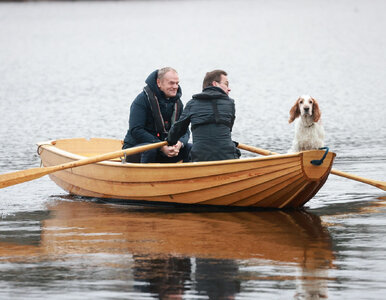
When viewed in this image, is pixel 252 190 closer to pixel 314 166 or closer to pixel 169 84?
pixel 314 166

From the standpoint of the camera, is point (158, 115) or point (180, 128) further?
point (158, 115)

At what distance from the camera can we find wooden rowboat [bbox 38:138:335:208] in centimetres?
941

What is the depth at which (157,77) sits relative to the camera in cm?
1043

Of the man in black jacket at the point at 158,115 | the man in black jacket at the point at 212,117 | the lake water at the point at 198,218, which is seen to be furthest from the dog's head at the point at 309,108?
the man in black jacket at the point at 158,115

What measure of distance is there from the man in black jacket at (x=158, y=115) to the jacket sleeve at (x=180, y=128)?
11 cm

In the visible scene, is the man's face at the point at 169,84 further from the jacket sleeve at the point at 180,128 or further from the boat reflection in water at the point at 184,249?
the boat reflection in water at the point at 184,249

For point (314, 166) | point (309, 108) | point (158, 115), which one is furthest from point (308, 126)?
point (158, 115)

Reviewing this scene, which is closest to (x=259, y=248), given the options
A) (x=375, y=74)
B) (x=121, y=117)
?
(x=121, y=117)

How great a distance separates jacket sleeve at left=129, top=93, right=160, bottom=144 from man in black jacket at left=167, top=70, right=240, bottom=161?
2.58 feet

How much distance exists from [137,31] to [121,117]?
5176 cm

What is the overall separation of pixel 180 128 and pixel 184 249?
78.3 inches

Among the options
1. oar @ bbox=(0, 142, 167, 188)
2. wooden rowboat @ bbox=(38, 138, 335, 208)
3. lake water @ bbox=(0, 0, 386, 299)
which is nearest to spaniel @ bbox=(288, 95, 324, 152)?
lake water @ bbox=(0, 0, 386, 299)

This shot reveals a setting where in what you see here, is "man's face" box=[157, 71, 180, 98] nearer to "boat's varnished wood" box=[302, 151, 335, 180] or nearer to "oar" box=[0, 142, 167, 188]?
"oar" box=[0, 142, 167, 188]

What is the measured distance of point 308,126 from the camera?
10.6 m
